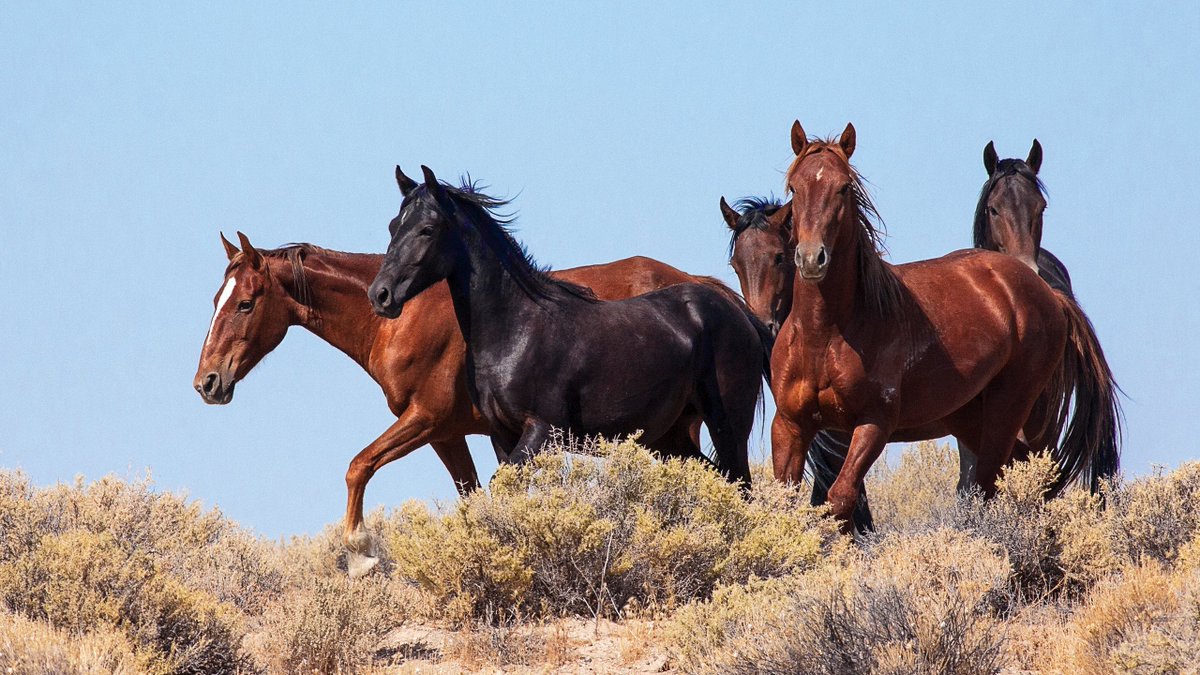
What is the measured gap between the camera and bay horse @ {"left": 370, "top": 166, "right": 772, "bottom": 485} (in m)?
8.98

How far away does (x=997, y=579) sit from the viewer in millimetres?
7273

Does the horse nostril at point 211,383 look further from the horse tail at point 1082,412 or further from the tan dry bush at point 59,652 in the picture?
the horse tail at point 1082,412

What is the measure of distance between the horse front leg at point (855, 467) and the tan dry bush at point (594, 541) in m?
0.31

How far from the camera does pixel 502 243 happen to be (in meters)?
9.42

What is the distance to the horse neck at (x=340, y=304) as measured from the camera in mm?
11219

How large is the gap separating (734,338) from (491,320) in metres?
1.59

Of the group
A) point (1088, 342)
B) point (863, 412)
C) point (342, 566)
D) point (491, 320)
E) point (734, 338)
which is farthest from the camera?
point (342, 566)

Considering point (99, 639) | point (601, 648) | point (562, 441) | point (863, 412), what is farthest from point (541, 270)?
point (99, 639)

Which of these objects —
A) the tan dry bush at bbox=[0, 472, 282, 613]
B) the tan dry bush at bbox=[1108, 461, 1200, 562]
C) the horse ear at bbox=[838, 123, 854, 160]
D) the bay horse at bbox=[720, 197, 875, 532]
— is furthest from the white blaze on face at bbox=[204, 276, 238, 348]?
the tan dry bush at bbox=[1108, 461, 1200, 562]

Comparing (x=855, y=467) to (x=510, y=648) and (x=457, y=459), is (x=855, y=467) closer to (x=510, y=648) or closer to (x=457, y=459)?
(x=510, y=648)

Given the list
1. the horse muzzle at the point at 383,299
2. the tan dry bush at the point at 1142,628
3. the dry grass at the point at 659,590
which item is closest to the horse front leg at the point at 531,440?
the dry grass at the point at 659,590

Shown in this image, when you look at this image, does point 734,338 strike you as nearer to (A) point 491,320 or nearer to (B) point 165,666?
(A) point 491,320

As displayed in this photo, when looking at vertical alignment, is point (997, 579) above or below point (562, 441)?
below

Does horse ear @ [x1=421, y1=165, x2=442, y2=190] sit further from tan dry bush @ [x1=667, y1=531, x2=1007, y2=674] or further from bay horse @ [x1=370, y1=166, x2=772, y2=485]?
tan dry bush @ [x1=667, y1=531, x2=1007, y2=674]
